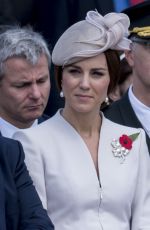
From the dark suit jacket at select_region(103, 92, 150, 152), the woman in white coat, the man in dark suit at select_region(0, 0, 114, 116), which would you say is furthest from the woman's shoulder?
the man in dark suit at select_region(0, 0, 114, 116)

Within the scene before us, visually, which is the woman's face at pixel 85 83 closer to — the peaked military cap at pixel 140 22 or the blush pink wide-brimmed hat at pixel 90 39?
the blush pink wide-brimmed hat at pixel 90 39

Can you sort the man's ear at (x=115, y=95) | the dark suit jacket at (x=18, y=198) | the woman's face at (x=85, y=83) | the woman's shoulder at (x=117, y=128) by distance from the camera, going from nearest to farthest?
1. the dark suit jacket at (x=18, y=198)
2. the woman's face at (x=85, y=83)
3. the woman's shoulder at (x=117, y=128)
4. the man's ear at (x=115, y=95)

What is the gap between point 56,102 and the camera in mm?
5535

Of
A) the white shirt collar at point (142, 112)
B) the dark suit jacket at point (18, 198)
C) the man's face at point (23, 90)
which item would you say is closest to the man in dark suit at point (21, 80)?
the man's face at point (23, 90)

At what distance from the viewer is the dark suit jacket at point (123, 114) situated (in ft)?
14.5

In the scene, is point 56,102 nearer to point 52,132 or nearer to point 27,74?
point 27,74

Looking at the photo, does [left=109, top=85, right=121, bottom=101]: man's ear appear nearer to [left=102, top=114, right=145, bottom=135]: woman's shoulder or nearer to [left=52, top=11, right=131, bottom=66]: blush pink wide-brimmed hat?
[left=102, top=114, right=145, bottom=135]: woman's shoulder

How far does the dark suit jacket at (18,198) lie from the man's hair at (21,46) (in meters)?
1.00

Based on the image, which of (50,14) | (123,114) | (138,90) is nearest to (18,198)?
(123,114)

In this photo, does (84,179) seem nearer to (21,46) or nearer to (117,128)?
(117,128)

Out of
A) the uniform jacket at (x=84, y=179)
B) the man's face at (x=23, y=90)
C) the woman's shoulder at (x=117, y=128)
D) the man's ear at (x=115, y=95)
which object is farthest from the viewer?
the man's face at (x=23, y=90)

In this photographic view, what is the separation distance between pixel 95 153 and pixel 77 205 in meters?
0.31

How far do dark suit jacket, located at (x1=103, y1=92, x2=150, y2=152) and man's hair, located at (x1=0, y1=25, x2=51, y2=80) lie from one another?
448mm

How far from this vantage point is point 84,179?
150 inches
